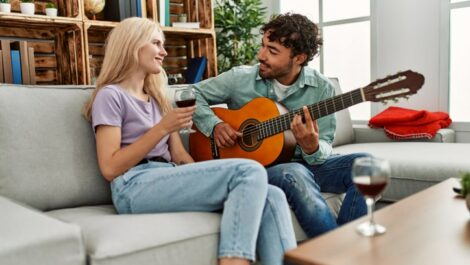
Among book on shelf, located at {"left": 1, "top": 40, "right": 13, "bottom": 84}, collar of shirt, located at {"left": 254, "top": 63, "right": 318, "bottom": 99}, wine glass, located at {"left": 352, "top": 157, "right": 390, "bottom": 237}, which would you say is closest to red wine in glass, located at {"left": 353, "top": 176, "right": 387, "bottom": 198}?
wine glass, located at {"left": 352, "top": 157, "right": 390, "bottom": 237}

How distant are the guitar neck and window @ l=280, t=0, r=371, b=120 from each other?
188 centimetres

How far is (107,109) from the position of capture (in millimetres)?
1561

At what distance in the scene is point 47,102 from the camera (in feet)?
5.46

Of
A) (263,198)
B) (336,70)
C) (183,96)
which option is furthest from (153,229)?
(336,70)

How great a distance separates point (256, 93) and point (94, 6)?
4.16 feet

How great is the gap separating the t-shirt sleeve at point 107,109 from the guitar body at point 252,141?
0.52 m

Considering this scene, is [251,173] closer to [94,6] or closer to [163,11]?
[94,6]

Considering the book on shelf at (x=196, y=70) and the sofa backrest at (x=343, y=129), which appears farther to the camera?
the book on shelf at (x=196, y=70)

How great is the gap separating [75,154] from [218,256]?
656mm

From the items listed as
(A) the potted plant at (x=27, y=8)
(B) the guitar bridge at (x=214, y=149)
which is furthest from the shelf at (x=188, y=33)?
(B) the guitar bridge at (x=214, y=149)

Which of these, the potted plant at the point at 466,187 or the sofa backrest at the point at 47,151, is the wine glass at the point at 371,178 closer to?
the potted plant at the point at 466,187

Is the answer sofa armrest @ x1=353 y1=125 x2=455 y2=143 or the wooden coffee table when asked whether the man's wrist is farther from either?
sofa armrest @ x1=353 y1=125 x2=455 y2=143

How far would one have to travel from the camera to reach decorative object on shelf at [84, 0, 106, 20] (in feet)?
8.87

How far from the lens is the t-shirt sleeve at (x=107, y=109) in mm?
1539
